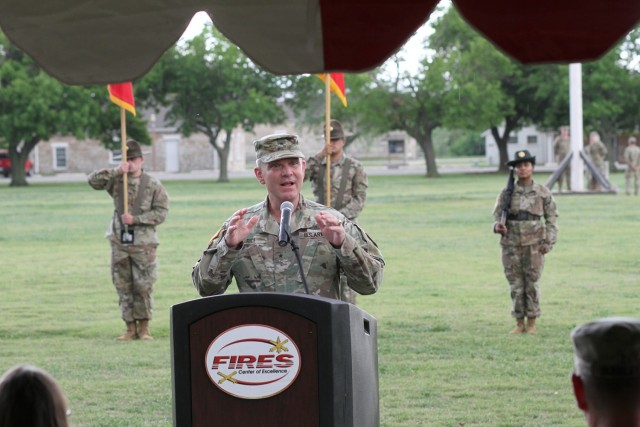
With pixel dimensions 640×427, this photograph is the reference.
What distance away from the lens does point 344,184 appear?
1367 centimetres

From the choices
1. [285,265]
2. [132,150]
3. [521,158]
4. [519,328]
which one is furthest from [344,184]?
[285,265]

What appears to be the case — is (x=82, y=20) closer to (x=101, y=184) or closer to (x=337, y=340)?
(x=337, y=340)

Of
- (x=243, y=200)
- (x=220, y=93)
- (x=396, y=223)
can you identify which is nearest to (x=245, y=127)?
(x=220, y=93)

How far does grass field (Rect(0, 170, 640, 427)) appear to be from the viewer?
9.84 m

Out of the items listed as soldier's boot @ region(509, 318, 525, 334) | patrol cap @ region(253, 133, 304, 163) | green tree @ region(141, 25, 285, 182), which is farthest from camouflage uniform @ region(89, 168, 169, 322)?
green tree @ region(141, 25, 285, 182)

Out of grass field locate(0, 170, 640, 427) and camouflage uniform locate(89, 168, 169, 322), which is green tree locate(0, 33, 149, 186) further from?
camouflage uniform locate(89, 168, 169, 322)

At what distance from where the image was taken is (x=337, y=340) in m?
5.05

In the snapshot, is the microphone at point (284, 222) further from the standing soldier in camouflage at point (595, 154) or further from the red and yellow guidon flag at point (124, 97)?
the standing soldier in camouflage at point (595, 154)

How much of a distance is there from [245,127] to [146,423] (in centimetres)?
6310

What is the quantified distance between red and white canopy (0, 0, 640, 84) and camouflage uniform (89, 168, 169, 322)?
314 inches

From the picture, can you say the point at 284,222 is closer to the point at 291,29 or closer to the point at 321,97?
the point at 291,29

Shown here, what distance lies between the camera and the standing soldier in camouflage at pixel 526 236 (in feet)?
42.4

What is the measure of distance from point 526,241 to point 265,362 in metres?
8.23

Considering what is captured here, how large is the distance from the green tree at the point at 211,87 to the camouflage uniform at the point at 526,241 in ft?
187
